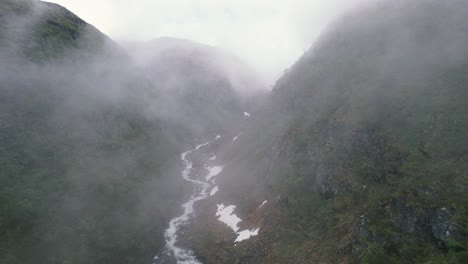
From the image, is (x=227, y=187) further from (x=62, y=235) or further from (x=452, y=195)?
(x=452, y=195)

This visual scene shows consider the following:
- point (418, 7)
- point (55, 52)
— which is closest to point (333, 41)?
point (418, 7)

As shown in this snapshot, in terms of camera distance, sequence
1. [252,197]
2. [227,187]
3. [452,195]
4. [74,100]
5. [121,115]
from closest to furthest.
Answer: [452,195] → [252,197] → [227,187] → [74,100] → [121,115]

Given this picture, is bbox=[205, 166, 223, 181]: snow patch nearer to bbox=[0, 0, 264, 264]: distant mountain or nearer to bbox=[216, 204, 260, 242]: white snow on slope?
bbox=[0, 0, 264, 264]: distant mountain

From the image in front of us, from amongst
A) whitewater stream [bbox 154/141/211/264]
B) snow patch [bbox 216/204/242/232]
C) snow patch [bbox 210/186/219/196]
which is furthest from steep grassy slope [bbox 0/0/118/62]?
snow patch [bbox 216/204/242/232]

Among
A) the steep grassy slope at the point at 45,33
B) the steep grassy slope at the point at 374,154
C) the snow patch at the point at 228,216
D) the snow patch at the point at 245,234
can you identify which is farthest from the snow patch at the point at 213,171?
the steep grassy slope at the point at 45,33

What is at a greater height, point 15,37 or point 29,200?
point 15,37

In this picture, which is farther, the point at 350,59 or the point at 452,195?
the point at 350,59

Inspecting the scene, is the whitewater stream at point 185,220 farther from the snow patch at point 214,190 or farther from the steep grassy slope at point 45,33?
the steep grassy slope at point 45,33

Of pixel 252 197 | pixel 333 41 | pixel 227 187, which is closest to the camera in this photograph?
pixel 252 197
